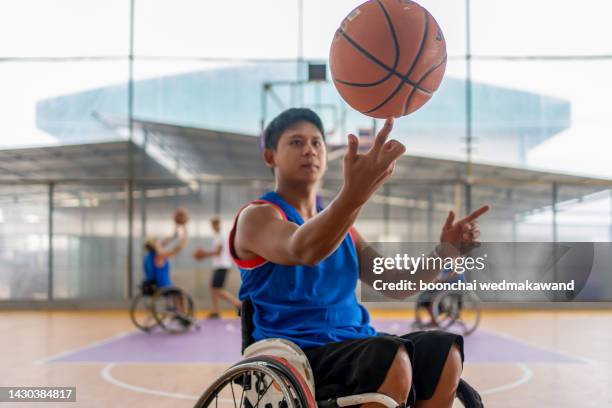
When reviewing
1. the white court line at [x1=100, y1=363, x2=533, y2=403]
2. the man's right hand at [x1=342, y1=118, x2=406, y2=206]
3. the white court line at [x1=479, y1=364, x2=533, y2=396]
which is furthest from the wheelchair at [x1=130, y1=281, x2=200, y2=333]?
the man's right hand at [x1=342, y1=118, x2=406, y2=206]

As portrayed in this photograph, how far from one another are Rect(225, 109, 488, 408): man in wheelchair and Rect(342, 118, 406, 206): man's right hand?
52 millimetres

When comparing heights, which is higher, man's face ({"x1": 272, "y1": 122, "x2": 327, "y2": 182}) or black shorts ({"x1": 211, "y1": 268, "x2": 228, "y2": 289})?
man's face ({"x1": 272, "y1": 122, "x2": 327, "y2": 182})

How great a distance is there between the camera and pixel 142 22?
8.18m

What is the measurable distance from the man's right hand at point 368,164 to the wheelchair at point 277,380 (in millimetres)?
455

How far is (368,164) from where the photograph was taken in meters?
1.15

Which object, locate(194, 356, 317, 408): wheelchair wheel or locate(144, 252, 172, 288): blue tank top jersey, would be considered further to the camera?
locate(144, 252, 172, 288): blue tank top jersey

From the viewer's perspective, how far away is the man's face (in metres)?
1.61

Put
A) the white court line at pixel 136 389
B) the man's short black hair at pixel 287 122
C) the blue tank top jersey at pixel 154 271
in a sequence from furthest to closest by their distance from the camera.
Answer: the blue tank top jersey at pixel 154 271 < the white court line at pixel 136 389 < the man's short black hair at pixel 287 122

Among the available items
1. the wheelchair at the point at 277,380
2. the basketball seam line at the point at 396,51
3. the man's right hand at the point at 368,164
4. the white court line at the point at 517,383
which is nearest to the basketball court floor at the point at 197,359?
the white court line at the point at 517,383

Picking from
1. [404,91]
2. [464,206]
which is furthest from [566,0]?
[404,91]

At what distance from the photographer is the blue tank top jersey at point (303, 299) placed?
5.00 ft

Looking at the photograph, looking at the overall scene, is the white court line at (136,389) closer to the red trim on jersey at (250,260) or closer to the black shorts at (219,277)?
the red trim on jersey at (250,260)

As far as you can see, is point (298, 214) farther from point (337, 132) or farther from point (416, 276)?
point (337, 132)

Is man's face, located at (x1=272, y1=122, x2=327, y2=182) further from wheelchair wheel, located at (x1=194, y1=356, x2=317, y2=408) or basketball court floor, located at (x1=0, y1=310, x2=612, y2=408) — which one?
basketball court floor, located at (x1=0, y1=310, x2=612, y2=408)
